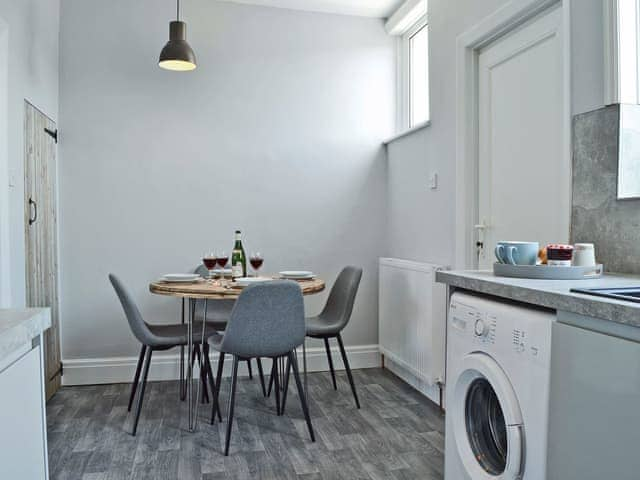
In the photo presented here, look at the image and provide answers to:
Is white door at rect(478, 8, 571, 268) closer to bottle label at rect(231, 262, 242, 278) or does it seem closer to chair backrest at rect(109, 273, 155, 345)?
bottle label at rect(231, 262, 242, 278)

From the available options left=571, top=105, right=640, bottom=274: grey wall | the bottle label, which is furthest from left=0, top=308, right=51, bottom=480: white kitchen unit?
the bottle label

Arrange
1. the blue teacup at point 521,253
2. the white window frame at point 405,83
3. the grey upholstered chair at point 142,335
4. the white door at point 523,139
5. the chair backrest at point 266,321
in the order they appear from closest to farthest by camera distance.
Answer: the blue teacup at point 521,253 < the white door at point 523,139 < the chair backrest at point 266,321 < the grey upholstered chair at point 142,335 < the white window frame at point 405,83

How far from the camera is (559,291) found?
1445mm

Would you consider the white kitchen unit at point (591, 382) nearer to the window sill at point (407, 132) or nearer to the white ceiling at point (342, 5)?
the window sill at point (407, 132)

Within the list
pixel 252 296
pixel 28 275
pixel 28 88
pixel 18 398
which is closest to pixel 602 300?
pixel 18 398

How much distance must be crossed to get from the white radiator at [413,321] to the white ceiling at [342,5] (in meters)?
1.86

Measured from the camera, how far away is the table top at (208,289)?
2.72 meters

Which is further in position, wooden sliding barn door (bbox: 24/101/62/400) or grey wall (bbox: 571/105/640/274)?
wooden sliding barn door (bbox: 24/101/62/400)

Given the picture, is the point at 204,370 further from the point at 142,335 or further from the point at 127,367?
the point at 127,367

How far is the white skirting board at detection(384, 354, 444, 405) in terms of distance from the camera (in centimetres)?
331

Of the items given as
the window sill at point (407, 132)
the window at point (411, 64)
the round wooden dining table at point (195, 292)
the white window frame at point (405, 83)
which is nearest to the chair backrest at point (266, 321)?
the round wooden dining table at point (195, 292)

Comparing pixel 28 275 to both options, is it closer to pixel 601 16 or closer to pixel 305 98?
pixel 305 98

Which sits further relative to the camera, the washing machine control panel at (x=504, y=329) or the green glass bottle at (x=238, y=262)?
the green glass bottle at (x=238, y=262)

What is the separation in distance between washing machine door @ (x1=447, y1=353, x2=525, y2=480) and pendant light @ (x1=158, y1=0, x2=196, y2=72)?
2.44 m
